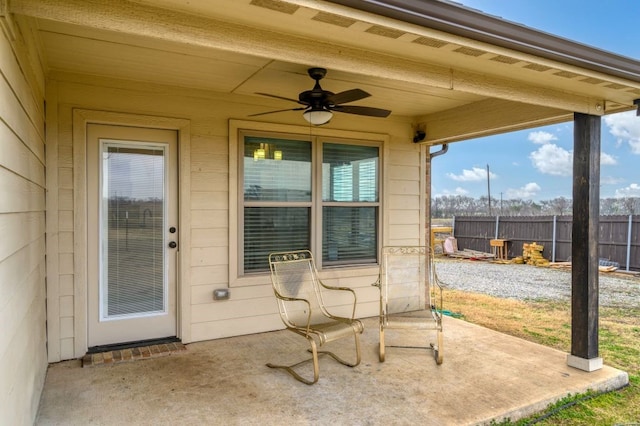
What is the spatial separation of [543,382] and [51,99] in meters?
4.50

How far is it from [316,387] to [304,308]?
88 cm

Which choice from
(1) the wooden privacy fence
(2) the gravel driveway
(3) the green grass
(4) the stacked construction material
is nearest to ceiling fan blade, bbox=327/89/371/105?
(3) the green grass

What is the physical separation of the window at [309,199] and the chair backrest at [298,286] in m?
0.55

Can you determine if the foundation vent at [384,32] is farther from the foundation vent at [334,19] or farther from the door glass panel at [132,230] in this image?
the door glass panel at [132,230]

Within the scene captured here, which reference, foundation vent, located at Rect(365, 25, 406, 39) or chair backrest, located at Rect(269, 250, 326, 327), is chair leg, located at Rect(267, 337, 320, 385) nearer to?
chair backrest, located at Rect(269, 250, 326, 327)

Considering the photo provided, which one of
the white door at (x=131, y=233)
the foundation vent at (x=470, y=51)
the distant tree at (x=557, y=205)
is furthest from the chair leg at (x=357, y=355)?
the distant tree at (x=557, y=205)

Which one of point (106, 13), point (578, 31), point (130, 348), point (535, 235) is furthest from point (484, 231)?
point (578, 31)

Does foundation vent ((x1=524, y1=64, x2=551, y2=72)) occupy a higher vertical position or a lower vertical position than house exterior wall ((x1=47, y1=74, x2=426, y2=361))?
higher

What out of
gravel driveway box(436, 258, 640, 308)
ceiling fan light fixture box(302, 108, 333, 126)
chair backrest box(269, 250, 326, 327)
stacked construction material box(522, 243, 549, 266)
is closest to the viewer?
ceiling fan light fixture box(302, 108, 333, 126)

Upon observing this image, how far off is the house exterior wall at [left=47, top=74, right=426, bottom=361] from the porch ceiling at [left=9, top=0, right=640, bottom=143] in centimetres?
17

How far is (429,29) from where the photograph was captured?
83.4 inches

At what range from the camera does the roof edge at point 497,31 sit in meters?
1.94

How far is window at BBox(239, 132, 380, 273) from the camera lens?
4395 millimetres

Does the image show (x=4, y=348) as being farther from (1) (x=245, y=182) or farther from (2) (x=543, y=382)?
(2) (x=543, y=382)
